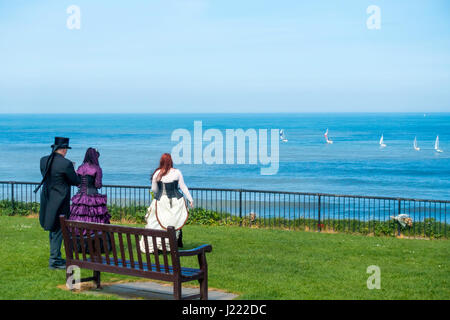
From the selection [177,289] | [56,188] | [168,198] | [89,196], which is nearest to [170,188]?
[168,198]

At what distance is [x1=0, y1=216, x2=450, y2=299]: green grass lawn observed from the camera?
752 cm

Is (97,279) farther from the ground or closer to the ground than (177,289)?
closer to the ground

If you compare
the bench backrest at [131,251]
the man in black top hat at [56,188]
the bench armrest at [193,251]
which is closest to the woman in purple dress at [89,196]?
the man in black top hat at [56,188]

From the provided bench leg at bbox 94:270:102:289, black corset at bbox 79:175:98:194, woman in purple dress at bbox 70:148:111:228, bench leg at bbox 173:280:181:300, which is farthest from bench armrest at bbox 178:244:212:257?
black corset at bbox 79:175:98:194

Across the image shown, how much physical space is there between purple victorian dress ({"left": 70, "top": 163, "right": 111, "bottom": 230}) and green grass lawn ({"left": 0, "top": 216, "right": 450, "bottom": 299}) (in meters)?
0.92

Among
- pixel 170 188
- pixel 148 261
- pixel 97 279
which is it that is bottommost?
pixel 97 279

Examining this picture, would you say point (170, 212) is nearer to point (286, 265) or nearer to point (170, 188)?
point (170, 188)

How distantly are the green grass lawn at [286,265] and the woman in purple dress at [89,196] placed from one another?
928 millimetres

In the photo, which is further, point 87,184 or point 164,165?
point 87,184

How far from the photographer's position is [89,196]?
1017 cm

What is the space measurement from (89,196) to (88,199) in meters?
0.06
